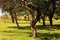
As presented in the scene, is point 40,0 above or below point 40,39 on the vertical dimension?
above

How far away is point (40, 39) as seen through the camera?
64.0 ft

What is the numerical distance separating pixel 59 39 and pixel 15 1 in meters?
5.24

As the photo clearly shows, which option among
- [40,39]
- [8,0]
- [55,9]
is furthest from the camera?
[55,9]

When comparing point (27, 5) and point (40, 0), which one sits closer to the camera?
point (40, 0)

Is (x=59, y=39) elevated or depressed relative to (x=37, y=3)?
depressed

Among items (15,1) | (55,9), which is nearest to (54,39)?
(15,1)

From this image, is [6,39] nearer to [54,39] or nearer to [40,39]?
[40,39]

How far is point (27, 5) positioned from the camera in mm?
19688

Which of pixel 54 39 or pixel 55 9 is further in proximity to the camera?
pixel 55 9

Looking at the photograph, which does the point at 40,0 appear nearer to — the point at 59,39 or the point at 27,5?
the point at 27,5

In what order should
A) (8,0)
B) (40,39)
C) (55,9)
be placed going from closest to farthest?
(8,0) → (40,39) → (55,9)

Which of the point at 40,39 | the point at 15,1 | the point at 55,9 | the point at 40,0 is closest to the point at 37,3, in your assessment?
the point at 40,0

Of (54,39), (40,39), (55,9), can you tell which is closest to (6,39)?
(40,39)

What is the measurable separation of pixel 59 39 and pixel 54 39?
49 cm
